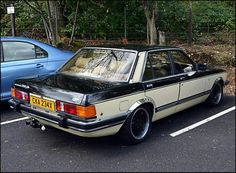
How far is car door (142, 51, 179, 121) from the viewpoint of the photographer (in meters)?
4.58

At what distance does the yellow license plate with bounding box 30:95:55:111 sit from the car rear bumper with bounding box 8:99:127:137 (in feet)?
0.26

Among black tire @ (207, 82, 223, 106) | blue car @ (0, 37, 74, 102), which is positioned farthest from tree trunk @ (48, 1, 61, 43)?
black tire @ (207, 82, 223, 106)

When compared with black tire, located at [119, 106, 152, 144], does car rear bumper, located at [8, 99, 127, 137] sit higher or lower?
higher

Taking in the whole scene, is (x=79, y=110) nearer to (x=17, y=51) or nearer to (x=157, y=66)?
(x=157, y=66)

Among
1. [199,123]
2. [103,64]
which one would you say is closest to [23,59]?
[103,64]

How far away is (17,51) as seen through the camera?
5961mm

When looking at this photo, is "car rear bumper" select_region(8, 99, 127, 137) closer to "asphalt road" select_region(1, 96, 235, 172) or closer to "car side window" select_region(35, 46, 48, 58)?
"asphalt road" select_region(1, 96, 235, 172)

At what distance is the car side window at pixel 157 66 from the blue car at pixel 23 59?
2328 mm

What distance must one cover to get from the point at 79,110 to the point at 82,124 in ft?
0.55

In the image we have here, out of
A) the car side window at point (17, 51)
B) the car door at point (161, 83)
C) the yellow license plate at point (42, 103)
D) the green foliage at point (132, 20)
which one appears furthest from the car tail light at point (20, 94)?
the green foliage at point (132, 20)

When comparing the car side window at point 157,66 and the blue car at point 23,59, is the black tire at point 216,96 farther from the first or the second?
the blue car at point 23,59

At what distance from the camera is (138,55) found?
4617 millimetres

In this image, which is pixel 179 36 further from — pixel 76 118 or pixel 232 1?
pixel 76 118

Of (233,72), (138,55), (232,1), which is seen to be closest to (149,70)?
(138,55)
